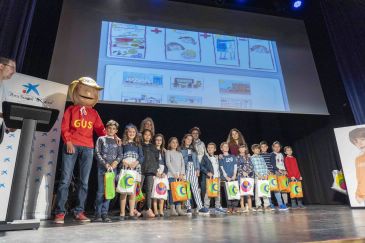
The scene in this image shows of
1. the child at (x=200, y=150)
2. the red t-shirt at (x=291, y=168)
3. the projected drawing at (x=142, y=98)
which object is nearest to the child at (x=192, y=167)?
the child at (x=200, y=150)

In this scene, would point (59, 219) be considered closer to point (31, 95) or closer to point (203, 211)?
point (31, 95)

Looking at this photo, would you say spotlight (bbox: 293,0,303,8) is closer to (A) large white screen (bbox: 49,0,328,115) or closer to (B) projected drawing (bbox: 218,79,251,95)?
(A) large white screen (bbox: 49,0,328,115)

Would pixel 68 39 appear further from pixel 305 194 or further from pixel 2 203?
pixel 305 194

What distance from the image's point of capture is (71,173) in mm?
2717

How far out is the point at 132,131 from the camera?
333cm

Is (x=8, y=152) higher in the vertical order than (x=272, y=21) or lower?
lower

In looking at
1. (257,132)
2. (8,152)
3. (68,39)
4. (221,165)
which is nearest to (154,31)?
(68,39)

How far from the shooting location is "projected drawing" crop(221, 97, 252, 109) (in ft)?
13.4

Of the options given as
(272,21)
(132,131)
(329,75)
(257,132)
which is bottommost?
(132,131)

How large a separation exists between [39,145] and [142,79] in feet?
5.24

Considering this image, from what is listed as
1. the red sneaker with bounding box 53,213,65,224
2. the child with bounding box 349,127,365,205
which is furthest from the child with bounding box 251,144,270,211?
the red sneaker with bounding box 53,213,65,224

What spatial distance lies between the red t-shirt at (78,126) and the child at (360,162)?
11.5 ft

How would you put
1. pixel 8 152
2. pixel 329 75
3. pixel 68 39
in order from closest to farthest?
1. pixel 8 152
2. pixel 68 39
3. pixel 329 75

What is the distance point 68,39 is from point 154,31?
1.32m
